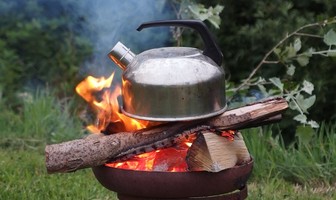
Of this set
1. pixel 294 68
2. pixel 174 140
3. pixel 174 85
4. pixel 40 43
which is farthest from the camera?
pixel 40 43

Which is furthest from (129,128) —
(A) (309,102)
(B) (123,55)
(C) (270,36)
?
(C) (270,36)

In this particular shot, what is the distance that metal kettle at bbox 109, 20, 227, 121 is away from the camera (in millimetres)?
2713

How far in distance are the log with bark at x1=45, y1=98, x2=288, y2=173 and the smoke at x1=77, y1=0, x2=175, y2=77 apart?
2013 millimetres

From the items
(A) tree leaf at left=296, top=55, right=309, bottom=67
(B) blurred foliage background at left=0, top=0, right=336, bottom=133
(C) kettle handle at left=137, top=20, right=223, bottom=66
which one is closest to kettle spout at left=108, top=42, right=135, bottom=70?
(C) kettle handle at left=137, top=20, right=223, bottom=66

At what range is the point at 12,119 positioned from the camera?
17.5 ft

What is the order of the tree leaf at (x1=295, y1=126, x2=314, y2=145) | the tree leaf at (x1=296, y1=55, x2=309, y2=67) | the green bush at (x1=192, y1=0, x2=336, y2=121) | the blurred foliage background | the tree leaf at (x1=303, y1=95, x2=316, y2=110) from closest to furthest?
the tree leaf at (x1=303, y1=95, x2=316, y2=110) → the tree leaf at (x1=295, y1=126, x2=314, y2=145) → the tree leaf at (x1=296, y1=55, x2=309, y2=67) → the green bush at (x1=192, y1=0, x2=336, y2=121) → the blurred foliage background

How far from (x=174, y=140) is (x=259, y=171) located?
1.62m

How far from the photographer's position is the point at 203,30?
283cm

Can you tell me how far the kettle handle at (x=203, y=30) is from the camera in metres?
2.83

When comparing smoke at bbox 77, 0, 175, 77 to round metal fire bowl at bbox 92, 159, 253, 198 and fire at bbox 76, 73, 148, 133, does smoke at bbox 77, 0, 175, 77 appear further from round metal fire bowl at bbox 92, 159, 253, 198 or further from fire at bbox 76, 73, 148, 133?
round metal fire bowl at bbox 92, 159, 253, 198

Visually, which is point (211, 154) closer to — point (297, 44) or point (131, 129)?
point (131, 129)

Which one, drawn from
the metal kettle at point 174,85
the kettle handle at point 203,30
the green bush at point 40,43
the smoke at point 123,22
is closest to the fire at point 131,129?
the metal kettle at point 174,85

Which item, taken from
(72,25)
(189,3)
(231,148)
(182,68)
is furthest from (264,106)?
(72,25)

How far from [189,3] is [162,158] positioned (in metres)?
1.91
